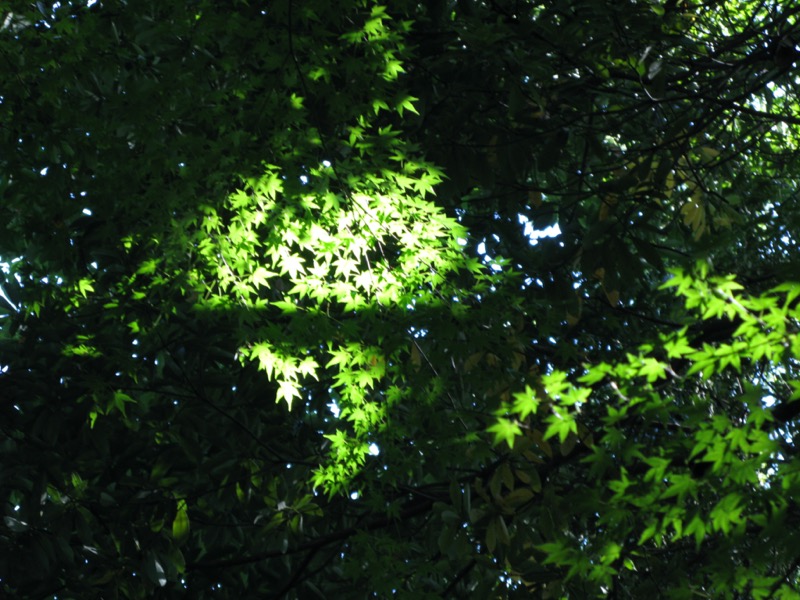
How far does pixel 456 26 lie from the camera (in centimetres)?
374

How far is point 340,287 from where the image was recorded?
11.2ft

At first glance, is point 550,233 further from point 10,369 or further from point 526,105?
point 10,369

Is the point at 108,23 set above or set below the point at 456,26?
above

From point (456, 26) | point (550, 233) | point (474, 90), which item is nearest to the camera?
point (456, 26)

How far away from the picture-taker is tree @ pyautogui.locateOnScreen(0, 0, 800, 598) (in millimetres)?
3443

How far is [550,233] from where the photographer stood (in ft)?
16.8

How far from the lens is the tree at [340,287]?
344 centimetres

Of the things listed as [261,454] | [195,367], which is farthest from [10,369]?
[261,454]

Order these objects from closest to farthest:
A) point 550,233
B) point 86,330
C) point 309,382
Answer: point 86,330 < point 309,382 < point 550,233

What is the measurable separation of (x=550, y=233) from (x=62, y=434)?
243cm

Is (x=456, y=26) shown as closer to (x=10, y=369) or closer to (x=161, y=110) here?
(x=161, y=110)

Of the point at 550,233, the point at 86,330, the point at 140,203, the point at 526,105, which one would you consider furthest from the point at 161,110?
the point at 550,233

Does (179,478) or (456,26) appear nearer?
(456,26)

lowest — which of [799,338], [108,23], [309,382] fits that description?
[799,338]
